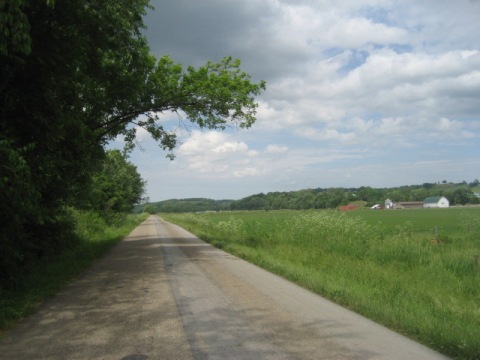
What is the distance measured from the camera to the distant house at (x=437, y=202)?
419 feet

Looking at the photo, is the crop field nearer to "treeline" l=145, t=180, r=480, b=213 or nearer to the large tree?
the large tree

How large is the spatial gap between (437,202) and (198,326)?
13566cm

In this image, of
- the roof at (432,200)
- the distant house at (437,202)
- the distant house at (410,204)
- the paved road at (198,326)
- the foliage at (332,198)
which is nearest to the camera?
the paved road at (198,326)

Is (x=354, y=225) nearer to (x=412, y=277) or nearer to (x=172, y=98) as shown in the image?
(x=412, y=277)

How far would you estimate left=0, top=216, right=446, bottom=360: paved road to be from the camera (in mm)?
5453

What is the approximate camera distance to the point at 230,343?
576cm

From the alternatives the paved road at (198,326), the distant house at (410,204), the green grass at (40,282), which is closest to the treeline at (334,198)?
the distant house at (410,204)

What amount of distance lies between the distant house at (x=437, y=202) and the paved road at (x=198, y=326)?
429ft

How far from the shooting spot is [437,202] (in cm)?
12875

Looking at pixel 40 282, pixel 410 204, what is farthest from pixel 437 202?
pixel 40 282

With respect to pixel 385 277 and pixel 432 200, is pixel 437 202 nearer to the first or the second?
pixel 432 200

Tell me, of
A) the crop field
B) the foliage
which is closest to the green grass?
the crop field

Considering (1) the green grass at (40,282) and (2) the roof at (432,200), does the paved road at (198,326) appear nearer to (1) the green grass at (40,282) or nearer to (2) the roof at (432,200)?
(1) the green grass at (40,282)

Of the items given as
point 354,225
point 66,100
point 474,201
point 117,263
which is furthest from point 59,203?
point 474,201
